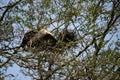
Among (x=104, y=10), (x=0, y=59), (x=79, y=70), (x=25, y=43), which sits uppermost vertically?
(x=104, y=10)

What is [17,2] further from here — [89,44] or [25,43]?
[89,44]

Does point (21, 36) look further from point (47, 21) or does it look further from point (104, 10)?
point (104, 10)

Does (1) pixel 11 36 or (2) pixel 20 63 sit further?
(1) pixel 11 36

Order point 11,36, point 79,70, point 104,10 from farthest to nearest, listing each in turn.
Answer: point 104,10, point 11,36, point 79,70

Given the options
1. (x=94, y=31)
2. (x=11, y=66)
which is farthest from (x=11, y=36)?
(x=94, y=31)

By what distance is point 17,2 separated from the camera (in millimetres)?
8961

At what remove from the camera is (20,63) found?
7.85 meters

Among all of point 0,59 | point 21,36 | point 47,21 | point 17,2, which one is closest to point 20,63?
point 0,59

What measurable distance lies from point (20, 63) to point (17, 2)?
6.35ft

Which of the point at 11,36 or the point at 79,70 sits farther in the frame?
the point at 11,36

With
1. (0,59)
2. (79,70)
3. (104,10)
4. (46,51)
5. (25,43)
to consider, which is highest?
(104,10)

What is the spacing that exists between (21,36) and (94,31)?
197 centimetres

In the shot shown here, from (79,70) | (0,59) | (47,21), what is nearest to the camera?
(79,70)

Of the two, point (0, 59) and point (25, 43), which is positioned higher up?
point (25, 43)
